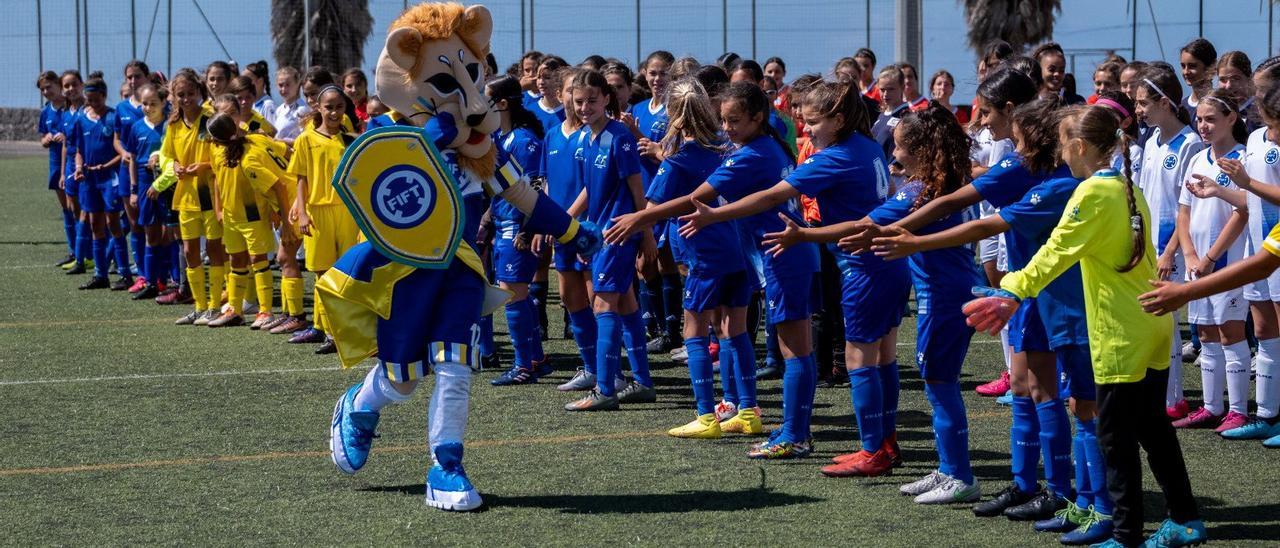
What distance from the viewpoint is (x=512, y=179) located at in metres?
6.71

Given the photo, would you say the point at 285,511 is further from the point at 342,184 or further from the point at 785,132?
the point at 785,132

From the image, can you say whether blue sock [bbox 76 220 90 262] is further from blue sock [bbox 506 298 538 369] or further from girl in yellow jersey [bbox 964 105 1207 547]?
girl in yellow jersey [bbox 964 105 1207 547]

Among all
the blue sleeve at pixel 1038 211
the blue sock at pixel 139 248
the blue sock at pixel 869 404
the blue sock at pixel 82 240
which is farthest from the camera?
the blue sock at pixel 82 240

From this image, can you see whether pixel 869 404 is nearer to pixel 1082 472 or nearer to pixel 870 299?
pixel 870 299

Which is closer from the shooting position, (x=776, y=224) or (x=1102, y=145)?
(x=1102, y=145)

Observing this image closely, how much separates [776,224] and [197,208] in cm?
Result: 572

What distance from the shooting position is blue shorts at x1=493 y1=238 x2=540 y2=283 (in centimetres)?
881

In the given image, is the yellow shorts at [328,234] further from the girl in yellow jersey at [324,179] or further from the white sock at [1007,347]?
the white sock at [1007,347]

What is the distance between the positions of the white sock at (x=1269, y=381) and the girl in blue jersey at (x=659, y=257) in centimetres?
364

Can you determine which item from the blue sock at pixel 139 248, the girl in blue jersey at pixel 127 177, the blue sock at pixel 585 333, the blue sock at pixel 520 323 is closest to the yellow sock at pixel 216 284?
the girl in blue jersey at pixel 127 177

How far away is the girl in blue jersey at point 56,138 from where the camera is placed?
1570 centimetres

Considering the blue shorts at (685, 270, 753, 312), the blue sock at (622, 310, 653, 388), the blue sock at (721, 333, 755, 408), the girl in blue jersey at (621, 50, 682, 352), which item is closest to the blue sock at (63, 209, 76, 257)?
the girl in blue jersey at (621, 50, 682, 352)

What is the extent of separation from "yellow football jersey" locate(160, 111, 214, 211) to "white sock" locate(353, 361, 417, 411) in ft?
18.6

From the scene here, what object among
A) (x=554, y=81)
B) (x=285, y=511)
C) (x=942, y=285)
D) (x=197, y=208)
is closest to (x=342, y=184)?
(x=285, y=511)
